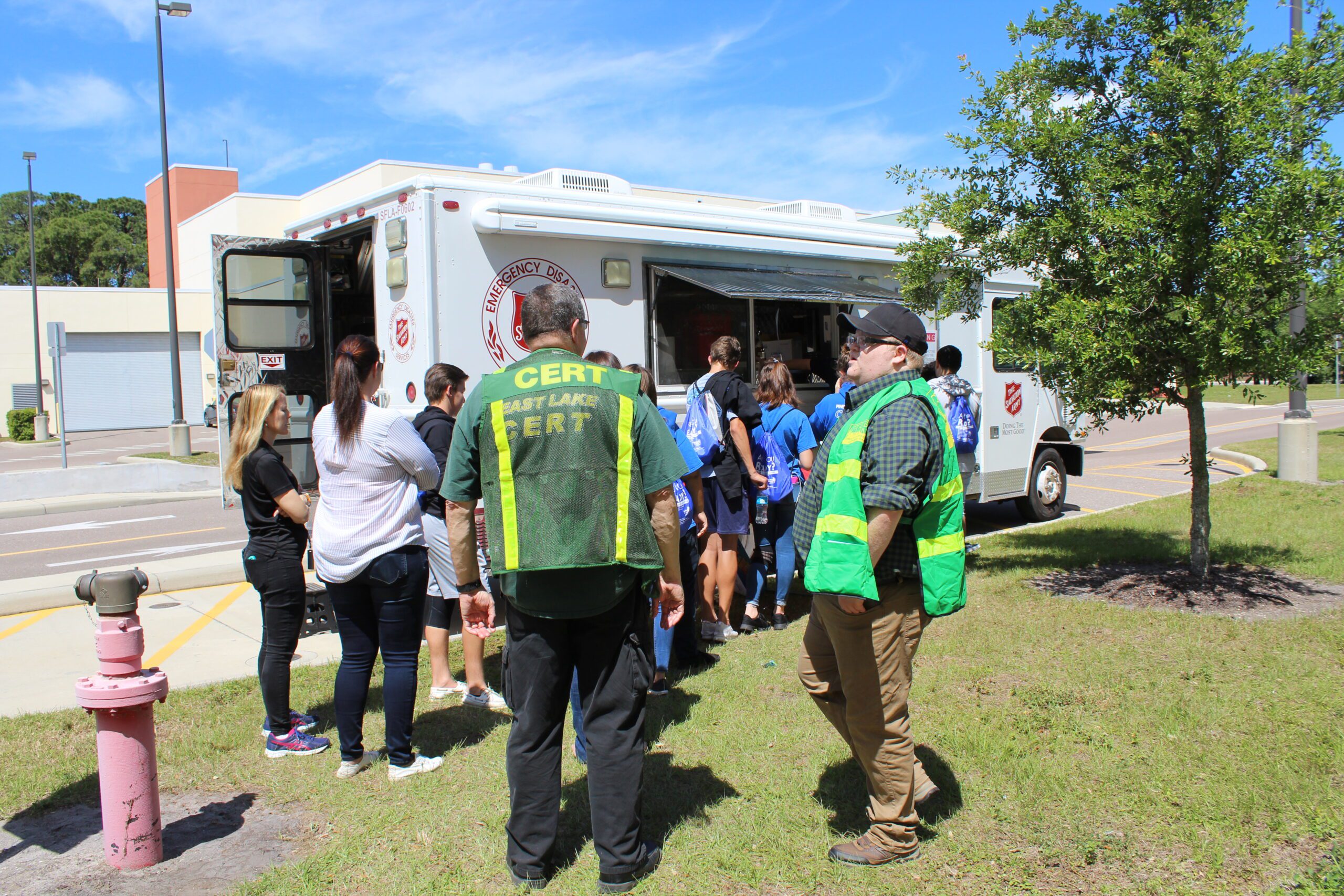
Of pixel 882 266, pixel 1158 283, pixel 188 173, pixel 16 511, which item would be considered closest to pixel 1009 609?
pixel 1158 283

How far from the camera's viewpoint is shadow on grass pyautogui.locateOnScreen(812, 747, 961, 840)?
359 centimetres

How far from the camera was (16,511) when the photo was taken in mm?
13656

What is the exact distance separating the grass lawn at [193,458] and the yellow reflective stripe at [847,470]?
1723 centimetres

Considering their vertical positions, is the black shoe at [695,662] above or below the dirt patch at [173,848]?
above

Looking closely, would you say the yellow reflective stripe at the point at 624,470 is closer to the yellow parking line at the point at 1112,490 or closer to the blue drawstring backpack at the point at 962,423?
the blue drawstring backpack at the point at 962,423

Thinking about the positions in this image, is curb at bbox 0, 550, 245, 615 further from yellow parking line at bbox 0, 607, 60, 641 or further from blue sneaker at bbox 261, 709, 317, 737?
blue sneaker at bbox 261, 709, 317, 737

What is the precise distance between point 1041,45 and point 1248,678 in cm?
433

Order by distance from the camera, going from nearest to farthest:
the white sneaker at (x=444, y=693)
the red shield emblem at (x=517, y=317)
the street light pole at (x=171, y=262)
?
the white sneaker at (x=444, y=693) < the red shield emblem at (x=517, y=317) < the street light pole at (x=171, y=262)

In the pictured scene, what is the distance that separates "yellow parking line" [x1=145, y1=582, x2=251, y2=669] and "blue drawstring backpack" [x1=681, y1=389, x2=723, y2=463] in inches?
128

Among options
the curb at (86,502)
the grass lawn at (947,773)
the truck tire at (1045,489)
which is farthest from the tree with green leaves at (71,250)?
A: the grass lawn at (947,773)

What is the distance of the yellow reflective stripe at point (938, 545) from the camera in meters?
3.21

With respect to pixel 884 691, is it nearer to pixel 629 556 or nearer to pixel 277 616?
pixel 629 556

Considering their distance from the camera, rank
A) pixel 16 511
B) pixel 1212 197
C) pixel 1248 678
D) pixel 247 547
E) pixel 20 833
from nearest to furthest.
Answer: pixel 20 833, pixel 247 547, pixel 1248 678, pixel 1212 197, pixel 16 511

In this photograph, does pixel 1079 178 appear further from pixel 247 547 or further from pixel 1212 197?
pixel 247 547
